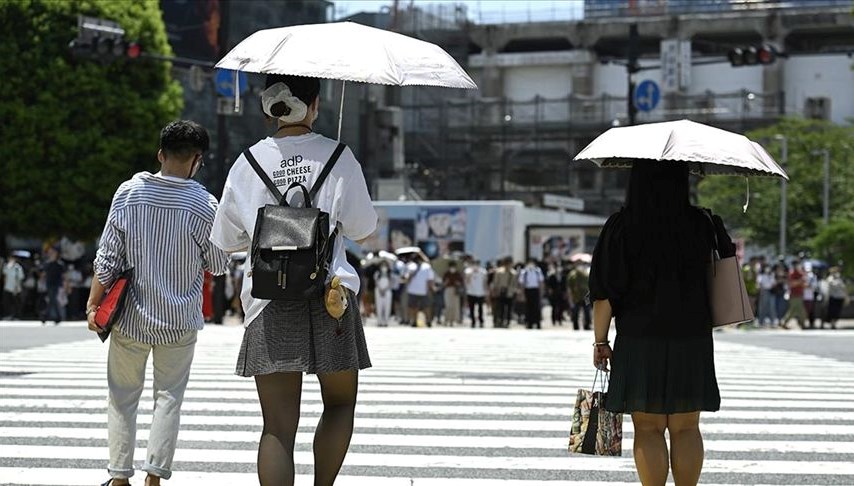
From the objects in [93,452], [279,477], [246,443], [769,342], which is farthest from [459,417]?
[769,342]

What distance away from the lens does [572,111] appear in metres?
71.1

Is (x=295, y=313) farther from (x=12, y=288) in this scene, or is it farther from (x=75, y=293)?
(x=12, y=288)

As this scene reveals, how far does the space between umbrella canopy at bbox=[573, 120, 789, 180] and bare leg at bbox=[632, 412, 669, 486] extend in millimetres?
1034

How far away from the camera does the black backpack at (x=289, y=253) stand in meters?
4.76

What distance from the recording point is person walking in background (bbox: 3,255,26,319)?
97.6 feet

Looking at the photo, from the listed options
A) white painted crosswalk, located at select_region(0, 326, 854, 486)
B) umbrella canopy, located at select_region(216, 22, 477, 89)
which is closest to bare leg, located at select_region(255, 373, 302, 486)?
umbrella canopy, located at select_region(216, 22, 477, 89)

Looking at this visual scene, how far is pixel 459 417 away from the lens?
32.9ft

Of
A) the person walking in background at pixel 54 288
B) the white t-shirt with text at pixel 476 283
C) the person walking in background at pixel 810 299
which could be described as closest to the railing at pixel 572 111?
the person walking in background at pixel 810 299

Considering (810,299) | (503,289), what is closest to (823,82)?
(810,299)

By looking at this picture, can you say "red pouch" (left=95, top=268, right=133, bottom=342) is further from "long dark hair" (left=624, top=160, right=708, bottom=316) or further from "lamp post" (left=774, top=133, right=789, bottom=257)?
"lamp post" (left=774, top=133, right=789, bottom=257)

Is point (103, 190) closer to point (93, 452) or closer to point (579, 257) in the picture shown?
point (579, 257)

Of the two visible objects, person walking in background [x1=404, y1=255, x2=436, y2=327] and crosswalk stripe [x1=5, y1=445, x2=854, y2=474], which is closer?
crosswalk stripe [x1=5, y1=445, x2=854, y2=474]

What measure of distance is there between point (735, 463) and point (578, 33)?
67402 mm

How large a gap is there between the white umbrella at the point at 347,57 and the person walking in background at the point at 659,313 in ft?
2.88
